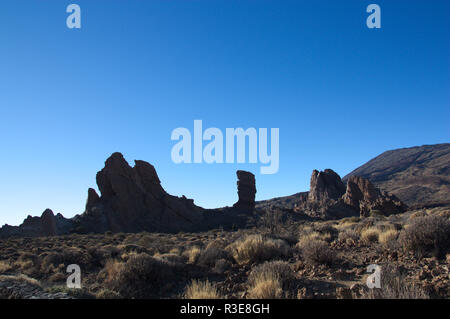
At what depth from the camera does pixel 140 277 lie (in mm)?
8062

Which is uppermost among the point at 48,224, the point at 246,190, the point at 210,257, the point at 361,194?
the point at 246,190

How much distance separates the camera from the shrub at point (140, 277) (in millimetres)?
7343

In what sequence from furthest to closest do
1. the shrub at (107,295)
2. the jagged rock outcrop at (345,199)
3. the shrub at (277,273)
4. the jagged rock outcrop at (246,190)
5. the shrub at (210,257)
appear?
the jagged rock outcrop at (246,190) < the jagged rock outcrop at (345,199) < the shrub at (210,257) < the shrub at (107,295) < the shrub at (277,273)

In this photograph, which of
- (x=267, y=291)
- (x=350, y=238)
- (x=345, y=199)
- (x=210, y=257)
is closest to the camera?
(x=267, y=291)

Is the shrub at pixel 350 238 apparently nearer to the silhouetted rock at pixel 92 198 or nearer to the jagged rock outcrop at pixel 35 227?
the jagged rock outcrop at pixel 35 227

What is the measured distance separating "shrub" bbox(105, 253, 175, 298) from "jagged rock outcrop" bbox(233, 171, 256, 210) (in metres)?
62.9

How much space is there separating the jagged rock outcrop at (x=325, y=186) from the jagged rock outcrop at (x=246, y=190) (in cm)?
1952

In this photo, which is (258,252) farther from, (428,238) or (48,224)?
(48,224)

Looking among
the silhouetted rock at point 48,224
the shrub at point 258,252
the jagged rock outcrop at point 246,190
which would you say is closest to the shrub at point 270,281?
the shrub at point 258,252

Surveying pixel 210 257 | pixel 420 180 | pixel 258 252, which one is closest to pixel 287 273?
pixel 258 252

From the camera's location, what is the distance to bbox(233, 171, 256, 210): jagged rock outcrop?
71562 millimetres

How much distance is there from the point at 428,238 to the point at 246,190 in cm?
6563

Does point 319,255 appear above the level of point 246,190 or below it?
below
